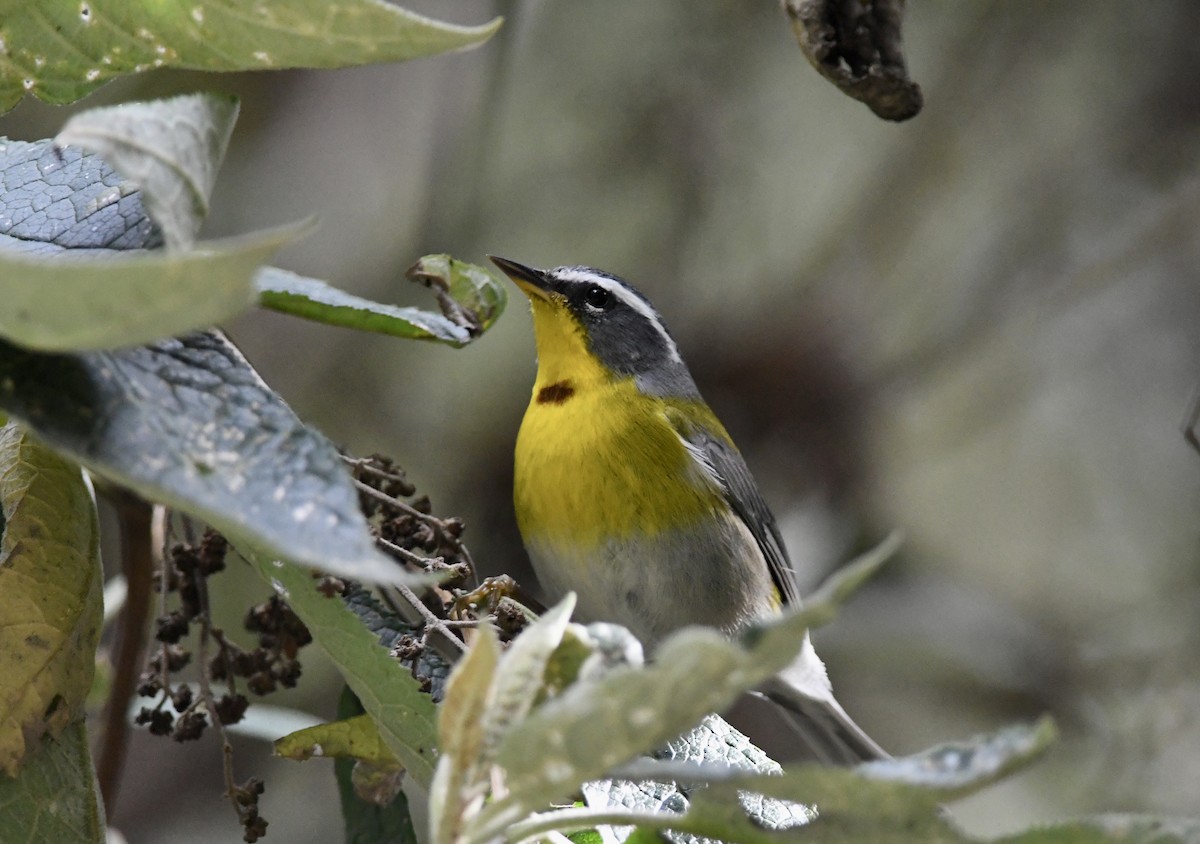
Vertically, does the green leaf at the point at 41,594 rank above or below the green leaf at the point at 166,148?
A: below

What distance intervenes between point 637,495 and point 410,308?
4.60 ft

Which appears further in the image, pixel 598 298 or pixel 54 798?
pixel 598 298

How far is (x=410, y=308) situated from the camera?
4.12ft

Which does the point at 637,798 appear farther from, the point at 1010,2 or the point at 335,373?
the point at 1010,2

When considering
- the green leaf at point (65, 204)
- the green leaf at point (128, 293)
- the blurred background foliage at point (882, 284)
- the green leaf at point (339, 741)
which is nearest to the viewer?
the green leaf at point (128, 293)

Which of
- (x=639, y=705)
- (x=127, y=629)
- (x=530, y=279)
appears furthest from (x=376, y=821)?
(x=530, y=279)

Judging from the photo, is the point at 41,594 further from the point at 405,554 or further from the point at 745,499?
the point at 745,499

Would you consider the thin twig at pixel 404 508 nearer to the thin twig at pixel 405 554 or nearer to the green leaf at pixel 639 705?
the thin twig at pixel 405 554

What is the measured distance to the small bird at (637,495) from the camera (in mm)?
2580

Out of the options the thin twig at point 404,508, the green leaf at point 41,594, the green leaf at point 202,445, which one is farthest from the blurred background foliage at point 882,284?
the green leaf at point 202,445

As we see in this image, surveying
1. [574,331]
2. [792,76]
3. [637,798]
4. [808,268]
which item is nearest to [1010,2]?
[792,76]

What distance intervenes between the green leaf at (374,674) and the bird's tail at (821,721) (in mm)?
2042

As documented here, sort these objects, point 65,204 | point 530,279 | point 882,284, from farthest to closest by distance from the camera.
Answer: point 882,284 → point 530,279 → point 65,204

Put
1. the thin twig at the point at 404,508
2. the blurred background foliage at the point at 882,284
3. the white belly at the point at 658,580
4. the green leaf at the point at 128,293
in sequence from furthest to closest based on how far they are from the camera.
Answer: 1. the blurred background foliage at the point at 882,284
2. the white belly at the point at 658,580
3. the thin twig at the point at 404,508
4. the green leaf at the point at 128,293
